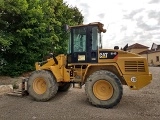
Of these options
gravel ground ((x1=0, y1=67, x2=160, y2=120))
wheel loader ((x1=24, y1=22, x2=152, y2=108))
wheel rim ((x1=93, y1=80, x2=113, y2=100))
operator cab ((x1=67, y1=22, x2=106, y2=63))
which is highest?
operator cab ((x1=67, y1=22, x2=106, y2=63))

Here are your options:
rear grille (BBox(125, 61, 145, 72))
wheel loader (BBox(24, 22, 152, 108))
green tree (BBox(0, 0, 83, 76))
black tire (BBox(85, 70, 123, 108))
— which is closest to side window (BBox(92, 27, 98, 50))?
wheel loader (BBox(24, 22, 152, 108))

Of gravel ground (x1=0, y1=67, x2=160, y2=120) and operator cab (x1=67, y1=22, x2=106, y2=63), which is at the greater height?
operator cab (x1=67, y1=22, x2=106, y2=63)

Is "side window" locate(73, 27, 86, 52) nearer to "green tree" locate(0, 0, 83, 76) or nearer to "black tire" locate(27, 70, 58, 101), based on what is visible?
"black tire" locate(27, 70, 58, 101)

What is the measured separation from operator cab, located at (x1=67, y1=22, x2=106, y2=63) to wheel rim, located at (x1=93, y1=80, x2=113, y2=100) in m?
0.86

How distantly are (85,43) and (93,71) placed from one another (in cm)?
112

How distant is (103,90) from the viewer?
857 centimetres

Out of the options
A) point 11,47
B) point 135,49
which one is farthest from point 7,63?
point 135,49

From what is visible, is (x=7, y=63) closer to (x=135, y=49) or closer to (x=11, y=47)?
(x=11, y=47)

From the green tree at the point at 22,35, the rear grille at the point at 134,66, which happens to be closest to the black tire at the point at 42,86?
the rear grille at the point at 134,66

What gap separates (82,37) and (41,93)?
2.69 meters

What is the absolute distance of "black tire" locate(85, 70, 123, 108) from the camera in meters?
8.23

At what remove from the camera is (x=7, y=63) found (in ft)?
59.4

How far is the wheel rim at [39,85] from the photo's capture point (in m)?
9.51

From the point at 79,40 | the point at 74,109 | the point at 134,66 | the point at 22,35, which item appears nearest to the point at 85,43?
the point at 79,40
